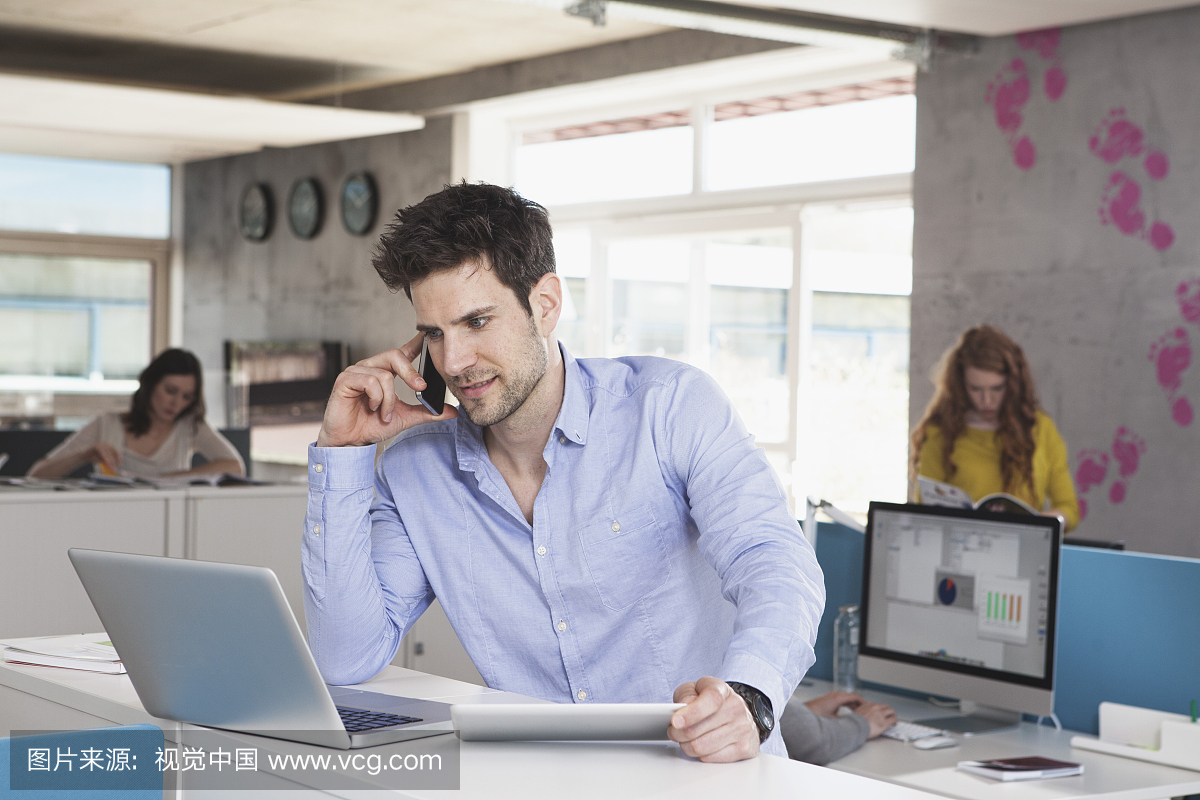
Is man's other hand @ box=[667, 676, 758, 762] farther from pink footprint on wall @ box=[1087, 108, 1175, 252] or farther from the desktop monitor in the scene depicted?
pink footprint on wall @ box=[1087, 108, 1175, 252]

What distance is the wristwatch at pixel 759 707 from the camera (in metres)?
1.30

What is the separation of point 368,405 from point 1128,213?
3.81 meters

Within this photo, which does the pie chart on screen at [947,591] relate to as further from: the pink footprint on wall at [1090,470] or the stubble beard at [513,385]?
the pink footprint on wall at [1090,470]

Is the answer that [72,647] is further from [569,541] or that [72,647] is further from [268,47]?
[268,47]

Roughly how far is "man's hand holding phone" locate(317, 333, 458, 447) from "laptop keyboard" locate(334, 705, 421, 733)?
38 cm

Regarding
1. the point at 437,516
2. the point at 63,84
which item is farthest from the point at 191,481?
the point at 63,84

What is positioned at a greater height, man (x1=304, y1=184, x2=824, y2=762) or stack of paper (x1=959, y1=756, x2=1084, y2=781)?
man (x1=304, y1=184, x2=824, y2=762)

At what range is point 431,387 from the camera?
178cm

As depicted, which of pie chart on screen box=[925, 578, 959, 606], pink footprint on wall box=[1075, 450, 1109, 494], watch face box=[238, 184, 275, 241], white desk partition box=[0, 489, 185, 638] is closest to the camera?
pie chart on screen box=[925, 578, 959, 606]

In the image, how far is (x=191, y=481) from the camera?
3736mm

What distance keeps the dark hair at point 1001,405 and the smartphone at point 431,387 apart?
2731 millimetres

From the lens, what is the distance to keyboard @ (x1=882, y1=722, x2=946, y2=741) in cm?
253

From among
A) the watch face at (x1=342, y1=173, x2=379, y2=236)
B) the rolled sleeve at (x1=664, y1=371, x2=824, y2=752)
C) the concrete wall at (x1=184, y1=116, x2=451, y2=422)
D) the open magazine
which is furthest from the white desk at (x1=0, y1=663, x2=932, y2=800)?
the watch face at (x1=342, y1=173, x2=379, y2=236)

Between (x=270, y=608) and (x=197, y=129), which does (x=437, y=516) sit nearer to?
(x=270, y=608)
